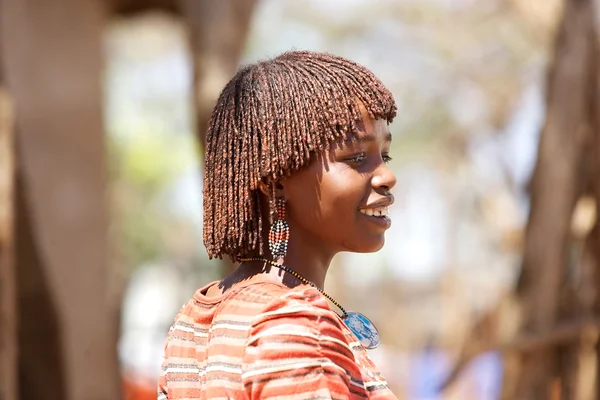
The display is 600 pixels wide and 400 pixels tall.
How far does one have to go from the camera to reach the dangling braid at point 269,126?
1.77m

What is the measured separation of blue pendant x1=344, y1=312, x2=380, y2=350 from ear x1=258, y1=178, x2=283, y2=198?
28 cm

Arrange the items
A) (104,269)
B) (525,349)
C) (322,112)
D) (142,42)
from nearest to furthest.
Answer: (322,112) < (525,349) < (104,269) < (142,42)

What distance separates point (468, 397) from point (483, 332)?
7017 millimetres

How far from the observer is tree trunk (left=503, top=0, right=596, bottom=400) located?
17.6 feet

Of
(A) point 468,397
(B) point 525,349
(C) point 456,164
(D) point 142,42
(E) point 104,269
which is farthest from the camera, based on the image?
(D) point 142,42

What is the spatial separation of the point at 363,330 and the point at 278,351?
36 cm

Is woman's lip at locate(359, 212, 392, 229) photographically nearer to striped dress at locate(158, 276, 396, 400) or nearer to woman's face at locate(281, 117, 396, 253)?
woman's face at locate(281, 117, 396, 253)

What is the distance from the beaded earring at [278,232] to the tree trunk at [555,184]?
12.7 feet

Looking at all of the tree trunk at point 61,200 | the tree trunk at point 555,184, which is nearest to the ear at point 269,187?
the tree trunk at point 555,184

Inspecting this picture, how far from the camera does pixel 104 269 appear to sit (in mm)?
7070

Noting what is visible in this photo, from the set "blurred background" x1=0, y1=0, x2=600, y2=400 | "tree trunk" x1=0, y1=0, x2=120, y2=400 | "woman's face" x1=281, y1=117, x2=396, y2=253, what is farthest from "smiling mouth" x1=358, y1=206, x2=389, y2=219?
"tree trunk" x1=0, y1=0, x2=120, y2=400

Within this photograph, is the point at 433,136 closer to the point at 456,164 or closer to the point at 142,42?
the point at 456,164

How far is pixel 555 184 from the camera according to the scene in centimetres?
546

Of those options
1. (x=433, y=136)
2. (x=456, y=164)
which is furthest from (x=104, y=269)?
(x=433, y=136)
